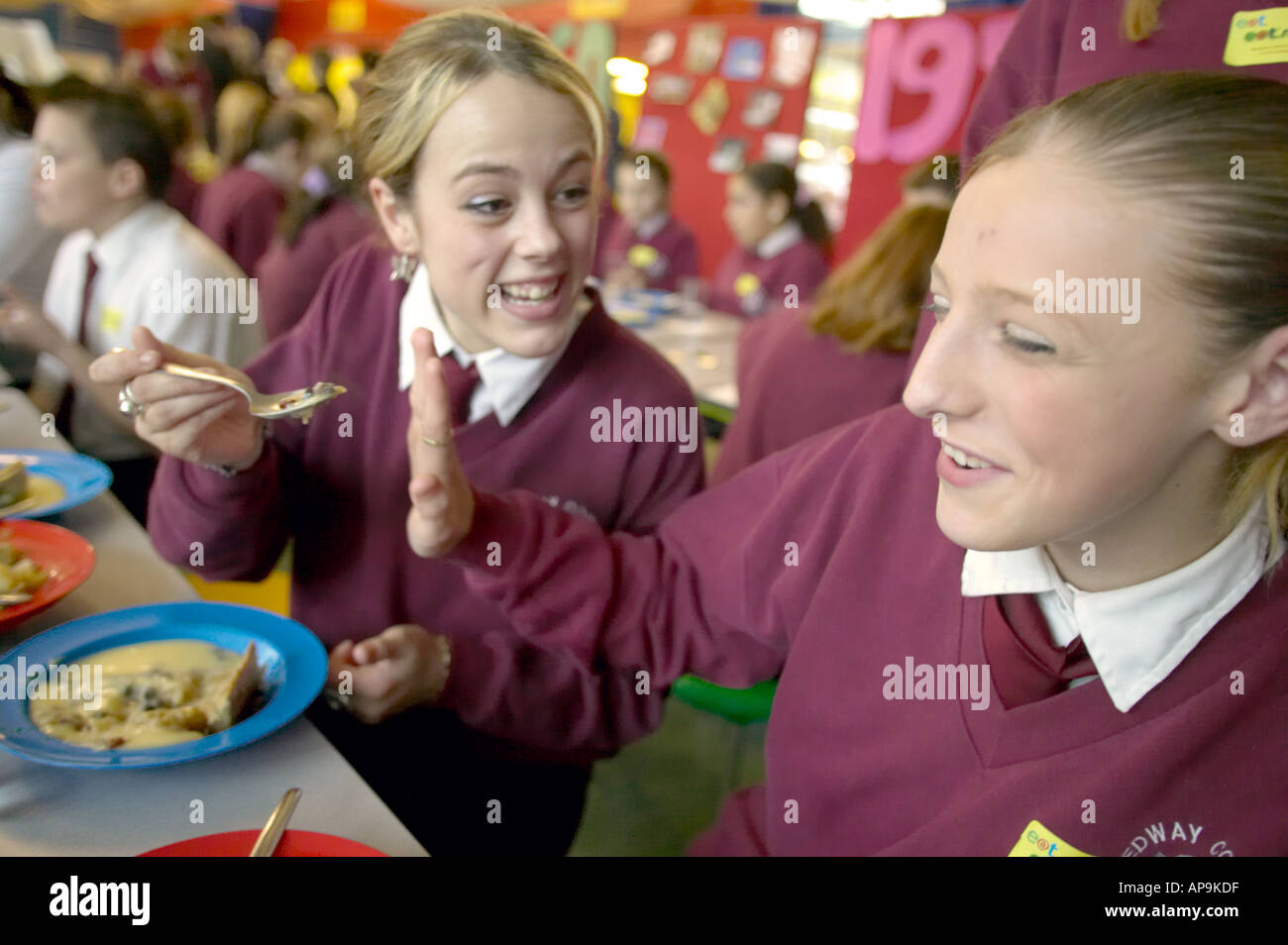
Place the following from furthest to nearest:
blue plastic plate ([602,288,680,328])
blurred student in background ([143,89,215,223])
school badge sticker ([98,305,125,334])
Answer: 1. blue plastic plate ([602,288,680,328])
2. blurred student in background ([143,89,215,223])
3. school badge sticker ([98,305,125,334])

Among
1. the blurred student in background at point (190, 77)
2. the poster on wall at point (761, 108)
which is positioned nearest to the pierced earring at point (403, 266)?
the blurred student in background at point (190, 77)

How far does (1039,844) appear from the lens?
77 cm

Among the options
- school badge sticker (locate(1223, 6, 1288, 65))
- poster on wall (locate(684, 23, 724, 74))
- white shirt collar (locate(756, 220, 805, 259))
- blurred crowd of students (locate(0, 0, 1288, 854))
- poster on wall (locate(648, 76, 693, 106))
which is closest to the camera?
blurred crowd of students (locate(0, 0, 1288, 854))

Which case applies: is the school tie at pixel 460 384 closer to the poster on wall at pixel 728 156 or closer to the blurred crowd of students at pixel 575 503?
the blurred crowd of students at pixel 575 503

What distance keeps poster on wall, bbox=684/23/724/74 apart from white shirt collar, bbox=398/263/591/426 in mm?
6106

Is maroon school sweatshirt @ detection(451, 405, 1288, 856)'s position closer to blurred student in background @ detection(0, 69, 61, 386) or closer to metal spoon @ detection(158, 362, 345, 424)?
metal spoon @ detection(158, 362, 345, 424)

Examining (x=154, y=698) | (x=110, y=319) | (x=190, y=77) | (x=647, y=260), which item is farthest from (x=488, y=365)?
(x=190, y=77)

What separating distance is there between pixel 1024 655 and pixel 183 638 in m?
0.84

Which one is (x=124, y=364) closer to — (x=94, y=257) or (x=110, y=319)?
A: (x=110, y=319)

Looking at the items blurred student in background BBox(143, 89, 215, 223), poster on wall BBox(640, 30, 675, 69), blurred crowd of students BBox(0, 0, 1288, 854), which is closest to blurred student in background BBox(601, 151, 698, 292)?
poster on wall BBox(640, 30, 675, 69)

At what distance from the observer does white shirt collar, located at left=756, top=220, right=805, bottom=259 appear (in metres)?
4.70

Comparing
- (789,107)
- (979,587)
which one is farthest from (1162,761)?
(789,107)

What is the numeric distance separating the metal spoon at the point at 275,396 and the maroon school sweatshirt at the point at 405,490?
0.06 metres

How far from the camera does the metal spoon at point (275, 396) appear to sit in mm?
933
